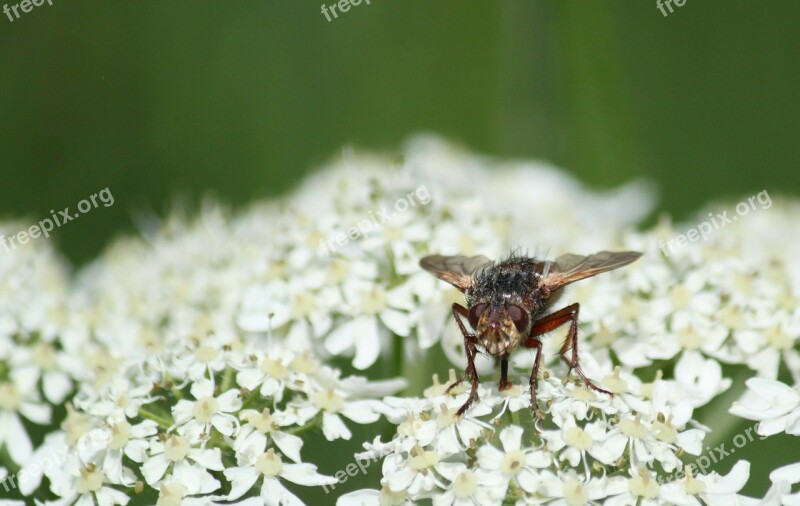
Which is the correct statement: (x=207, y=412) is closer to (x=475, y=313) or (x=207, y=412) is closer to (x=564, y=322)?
(x=475, y=313)

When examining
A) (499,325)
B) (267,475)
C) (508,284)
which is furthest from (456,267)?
(267,475)

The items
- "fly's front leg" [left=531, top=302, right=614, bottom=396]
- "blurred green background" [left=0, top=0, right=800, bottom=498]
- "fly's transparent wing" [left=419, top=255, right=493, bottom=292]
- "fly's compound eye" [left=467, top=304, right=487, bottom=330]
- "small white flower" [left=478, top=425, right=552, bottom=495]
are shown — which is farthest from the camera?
"blurred green background" [left=0, top=0, right=800, bottom=498]

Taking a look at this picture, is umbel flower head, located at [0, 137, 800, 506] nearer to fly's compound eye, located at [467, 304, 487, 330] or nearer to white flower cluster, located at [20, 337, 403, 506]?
white flower cluster, located at [20, 337, 403, 506]

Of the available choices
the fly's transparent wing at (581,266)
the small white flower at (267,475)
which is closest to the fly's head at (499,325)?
the fly's transparent wing at (581,266)

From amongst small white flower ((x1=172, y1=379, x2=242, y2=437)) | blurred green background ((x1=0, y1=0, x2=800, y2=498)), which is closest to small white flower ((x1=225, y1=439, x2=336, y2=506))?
small white flower ((x1=172, y1=379, x2=242, y2=437))

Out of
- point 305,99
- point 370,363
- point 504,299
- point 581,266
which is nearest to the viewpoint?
point 504,299

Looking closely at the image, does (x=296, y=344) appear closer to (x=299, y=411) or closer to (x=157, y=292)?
(x=299, y=411)

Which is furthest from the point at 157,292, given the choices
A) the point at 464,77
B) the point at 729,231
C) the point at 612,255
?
the point at 464,77

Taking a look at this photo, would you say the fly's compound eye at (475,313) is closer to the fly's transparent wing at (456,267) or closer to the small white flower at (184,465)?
the fly's transparent wing at (456,267)
